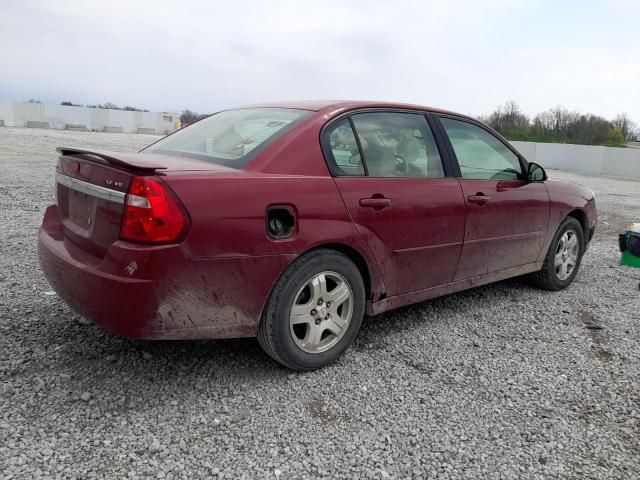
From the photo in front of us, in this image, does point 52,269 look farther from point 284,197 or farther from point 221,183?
point 284,197

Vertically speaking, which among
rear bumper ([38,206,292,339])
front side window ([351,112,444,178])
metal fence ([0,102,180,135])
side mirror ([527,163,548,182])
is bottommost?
rear bumper ([38,206,292,339])

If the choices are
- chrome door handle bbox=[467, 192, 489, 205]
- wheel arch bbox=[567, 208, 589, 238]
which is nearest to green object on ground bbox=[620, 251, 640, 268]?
wheel arch bbox=[567, 208, 589, 238]

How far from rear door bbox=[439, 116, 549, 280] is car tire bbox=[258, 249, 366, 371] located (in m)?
1.10

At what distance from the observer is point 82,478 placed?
2.13 m

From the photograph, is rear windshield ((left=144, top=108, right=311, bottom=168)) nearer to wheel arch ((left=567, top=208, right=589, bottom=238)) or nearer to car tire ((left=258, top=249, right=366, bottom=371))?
car tire ((left=258, top=249, right=366, bottom=371))

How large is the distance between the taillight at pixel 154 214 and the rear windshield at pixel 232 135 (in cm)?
51

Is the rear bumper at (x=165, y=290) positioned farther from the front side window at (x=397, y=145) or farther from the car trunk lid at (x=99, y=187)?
the front side window at (x=397, y=145)

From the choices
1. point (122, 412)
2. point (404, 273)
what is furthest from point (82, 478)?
point (404, 273)

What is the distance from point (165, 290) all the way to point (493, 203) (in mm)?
2577

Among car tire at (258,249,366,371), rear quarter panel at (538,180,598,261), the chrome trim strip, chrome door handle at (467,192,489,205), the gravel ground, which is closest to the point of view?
the gravel ground

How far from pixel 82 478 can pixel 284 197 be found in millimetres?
1536

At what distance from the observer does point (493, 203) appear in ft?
13.3

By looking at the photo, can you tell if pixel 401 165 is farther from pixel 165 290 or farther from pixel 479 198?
pixel 165 290

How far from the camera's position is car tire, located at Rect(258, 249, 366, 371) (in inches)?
114
